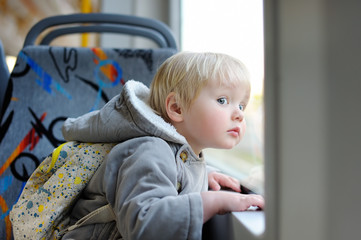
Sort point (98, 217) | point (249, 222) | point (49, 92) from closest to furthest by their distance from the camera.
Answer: point (249, 222), point (98, 217), point (49, 92)

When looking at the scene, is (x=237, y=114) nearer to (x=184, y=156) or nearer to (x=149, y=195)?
(x=184, y=156)

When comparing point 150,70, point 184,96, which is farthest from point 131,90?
point 150,70

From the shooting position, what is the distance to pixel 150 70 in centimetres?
117

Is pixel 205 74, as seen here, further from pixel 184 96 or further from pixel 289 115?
pixel 289 115

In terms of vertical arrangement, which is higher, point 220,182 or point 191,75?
point 191,75

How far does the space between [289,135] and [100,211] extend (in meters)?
0.44

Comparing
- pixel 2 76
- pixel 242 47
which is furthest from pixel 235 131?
pixel 2 76

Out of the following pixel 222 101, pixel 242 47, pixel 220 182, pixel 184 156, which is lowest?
pixel 220 182

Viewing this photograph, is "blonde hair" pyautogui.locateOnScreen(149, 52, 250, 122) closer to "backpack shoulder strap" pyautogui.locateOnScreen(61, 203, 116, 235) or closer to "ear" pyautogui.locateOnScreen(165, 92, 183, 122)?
"ear" pyautogui.locateOnScreen(165, 92, 183, 122)

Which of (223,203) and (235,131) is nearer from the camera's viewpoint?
(223,203)

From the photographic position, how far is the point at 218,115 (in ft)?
2.24

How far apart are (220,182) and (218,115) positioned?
0.25 metres

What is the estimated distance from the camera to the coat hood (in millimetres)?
674

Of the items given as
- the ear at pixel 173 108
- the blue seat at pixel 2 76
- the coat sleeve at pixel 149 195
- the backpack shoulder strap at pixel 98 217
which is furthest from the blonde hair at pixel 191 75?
the blue seat at pixel 2 76
